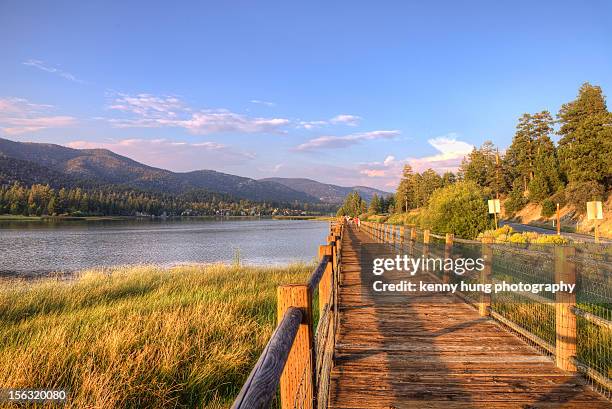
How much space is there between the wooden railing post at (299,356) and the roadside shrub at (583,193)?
4254 centimetres

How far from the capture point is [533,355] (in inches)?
198

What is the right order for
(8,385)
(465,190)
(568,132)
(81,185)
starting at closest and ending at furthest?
(8,385)
(465,190)
(568,132)
(81,185)

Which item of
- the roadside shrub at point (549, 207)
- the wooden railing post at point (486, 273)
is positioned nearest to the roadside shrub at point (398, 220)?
the roadside shrub at point (549, 207)

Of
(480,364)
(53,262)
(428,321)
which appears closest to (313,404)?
(480,364)

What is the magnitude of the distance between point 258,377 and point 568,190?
160ft

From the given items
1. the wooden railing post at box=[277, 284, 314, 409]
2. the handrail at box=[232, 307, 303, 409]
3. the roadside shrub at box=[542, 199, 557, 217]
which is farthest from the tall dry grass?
the roadside shrub at box=[542, 199, 557, 217]

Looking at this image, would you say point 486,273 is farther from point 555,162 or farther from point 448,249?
point 555,162

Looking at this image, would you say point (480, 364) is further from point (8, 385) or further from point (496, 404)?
point (8, 385)

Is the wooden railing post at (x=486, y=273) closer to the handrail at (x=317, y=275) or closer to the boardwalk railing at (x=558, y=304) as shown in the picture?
the boardwalk railing at (x=558, y=304)

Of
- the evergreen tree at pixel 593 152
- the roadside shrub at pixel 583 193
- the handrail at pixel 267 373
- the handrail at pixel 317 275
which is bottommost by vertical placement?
the handrail at pixel 317 275

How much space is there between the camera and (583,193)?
38.1 metres

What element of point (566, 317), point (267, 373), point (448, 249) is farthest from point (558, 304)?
point (448, 249)

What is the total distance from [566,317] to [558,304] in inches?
6.3

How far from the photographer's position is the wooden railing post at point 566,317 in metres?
4.52
